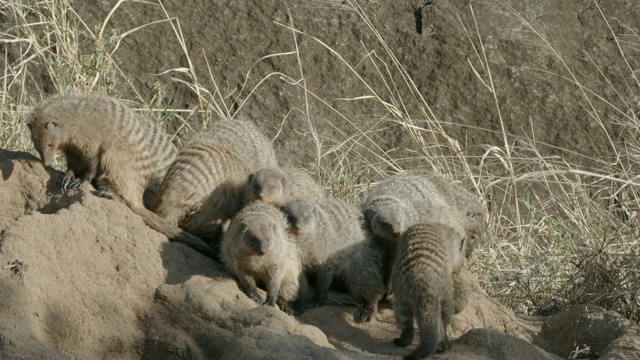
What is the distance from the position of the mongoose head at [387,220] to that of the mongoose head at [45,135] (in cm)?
132

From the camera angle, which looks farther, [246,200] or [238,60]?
[238,60]

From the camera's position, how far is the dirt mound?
13.5 feet

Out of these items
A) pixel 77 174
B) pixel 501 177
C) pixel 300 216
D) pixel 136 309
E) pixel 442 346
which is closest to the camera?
pixel 136 309

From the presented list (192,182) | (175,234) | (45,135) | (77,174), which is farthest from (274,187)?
(45,135)

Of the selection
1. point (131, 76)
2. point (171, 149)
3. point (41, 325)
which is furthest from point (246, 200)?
point (131, 76)

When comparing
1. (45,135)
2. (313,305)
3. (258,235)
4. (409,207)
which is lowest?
(313,305)

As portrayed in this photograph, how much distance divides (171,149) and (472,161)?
2670 mm

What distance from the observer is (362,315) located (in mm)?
4898

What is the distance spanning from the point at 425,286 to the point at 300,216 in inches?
25.3

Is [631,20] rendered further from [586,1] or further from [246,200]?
[246,200]

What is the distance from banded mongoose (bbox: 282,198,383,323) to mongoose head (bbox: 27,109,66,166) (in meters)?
0.98

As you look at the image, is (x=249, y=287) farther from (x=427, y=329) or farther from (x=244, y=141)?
(x=244, y=141)

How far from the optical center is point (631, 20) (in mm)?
8172

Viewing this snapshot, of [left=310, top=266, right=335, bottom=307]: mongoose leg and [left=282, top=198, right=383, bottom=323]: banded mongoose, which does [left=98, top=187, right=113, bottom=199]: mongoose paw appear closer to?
[left=282, top=198, right=383, bottom=323]: banded mongoose
